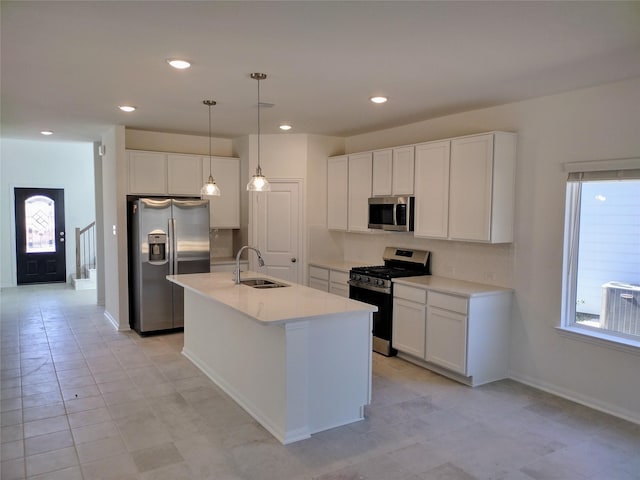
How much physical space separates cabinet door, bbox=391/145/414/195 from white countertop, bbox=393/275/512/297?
97 centimetres

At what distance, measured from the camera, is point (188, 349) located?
16.5 ft

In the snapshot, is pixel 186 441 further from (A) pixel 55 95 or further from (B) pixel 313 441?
(A) pixel 55 95

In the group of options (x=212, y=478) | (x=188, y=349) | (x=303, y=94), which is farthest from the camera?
(x=188, y=349)

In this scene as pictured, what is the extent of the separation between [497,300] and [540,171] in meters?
1.22

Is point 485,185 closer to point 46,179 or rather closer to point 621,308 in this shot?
point 621,308

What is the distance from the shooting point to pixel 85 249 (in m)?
9.73

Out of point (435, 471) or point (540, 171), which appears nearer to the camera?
point (435, 471)

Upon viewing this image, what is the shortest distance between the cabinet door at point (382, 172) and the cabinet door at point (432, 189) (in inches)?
17.8

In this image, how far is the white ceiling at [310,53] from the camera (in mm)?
2375

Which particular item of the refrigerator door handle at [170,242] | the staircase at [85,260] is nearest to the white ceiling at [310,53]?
the refrigerator door handle at [170,242]

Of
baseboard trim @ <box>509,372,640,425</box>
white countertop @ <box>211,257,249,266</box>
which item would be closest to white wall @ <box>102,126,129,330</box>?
white countertop @ <box>211,257,249,266</box>

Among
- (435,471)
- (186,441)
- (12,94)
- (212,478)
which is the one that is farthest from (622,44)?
(12,94)

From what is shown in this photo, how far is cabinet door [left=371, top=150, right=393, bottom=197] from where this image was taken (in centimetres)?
540

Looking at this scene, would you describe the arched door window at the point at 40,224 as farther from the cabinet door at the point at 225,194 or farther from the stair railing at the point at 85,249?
the cabinet door at the point at 225,194
